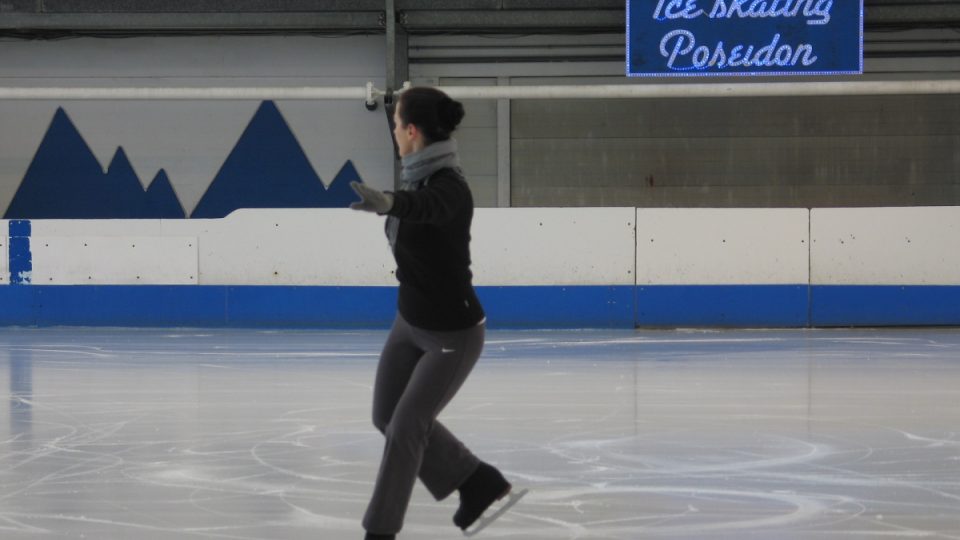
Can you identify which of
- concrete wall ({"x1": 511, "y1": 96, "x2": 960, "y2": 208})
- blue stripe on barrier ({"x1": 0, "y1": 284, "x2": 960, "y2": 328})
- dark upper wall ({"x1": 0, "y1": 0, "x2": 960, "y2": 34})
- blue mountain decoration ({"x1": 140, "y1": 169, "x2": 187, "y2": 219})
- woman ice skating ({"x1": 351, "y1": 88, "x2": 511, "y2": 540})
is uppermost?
dark upper wall ({"x1": 0, "y1": 0, "x2": 960, "y2": 34})

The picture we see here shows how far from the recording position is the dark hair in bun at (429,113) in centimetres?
301

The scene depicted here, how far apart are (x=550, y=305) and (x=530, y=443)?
6.34 m

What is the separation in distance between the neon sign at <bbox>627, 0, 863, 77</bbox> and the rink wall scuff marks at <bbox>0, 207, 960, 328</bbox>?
1.97 meters

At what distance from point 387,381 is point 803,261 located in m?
8.87

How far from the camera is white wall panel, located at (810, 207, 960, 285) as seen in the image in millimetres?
11328

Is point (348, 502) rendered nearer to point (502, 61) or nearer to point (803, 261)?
point (803, 261)

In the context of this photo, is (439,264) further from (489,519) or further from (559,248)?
(559,248)

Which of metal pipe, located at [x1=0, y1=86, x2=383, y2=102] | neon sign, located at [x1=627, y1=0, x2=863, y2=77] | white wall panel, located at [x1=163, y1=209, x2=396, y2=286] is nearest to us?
white wall panel, located at [x1=163, y1=209, x2=396, y2=286]

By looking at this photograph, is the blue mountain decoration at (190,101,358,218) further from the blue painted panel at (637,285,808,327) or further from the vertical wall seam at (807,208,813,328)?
the vertical wall seam at (807,208,813,328)

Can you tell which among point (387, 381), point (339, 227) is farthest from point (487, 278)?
point (387, 381)

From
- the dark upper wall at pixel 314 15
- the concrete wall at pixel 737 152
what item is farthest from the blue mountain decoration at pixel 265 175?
the concrete wall at pixel 737 152

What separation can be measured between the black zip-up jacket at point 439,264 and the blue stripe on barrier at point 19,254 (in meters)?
9.28

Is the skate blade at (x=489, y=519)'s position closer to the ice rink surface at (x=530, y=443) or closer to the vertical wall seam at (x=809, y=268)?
the ice rink surface at (x=530, y=443)

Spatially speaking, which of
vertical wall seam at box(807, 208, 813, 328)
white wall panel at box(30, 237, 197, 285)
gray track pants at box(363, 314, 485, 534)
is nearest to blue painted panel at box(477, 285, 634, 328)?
vertical wall seam at box(807, 208, 813, 328)
